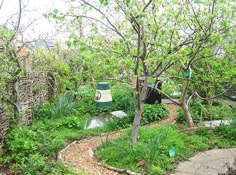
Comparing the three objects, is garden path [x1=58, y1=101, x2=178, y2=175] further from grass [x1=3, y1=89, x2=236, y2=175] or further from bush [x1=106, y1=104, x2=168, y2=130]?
bush [x1=106, y1=104, x2=168, y2=130]

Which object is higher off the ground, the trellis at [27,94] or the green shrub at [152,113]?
the trellis at [27,94]

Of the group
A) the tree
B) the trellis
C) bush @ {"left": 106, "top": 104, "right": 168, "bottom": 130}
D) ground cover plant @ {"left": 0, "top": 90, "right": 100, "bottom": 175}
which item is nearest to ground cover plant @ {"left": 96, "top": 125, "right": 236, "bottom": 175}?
the tree

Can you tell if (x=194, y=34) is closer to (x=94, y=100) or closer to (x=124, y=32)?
(x=124, y=32)

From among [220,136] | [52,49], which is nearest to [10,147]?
[220,136]

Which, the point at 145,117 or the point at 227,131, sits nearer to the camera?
the point at 227,131

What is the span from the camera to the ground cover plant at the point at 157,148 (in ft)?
13.9

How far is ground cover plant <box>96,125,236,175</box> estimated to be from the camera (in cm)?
425

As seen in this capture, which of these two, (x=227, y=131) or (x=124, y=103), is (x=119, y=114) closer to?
(x=124, y=103)

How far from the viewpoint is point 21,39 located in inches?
230

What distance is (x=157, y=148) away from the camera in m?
4.53

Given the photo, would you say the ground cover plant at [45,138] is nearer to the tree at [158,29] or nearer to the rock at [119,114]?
the rock at [119,114]

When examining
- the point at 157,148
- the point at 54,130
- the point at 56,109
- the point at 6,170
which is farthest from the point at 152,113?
the point at 6,170

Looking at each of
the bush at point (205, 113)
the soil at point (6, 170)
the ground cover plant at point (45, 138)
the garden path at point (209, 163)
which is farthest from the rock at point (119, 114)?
the soil at point (6, 170)

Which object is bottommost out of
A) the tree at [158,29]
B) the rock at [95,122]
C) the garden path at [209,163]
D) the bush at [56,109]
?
the garden path at [209,163]
